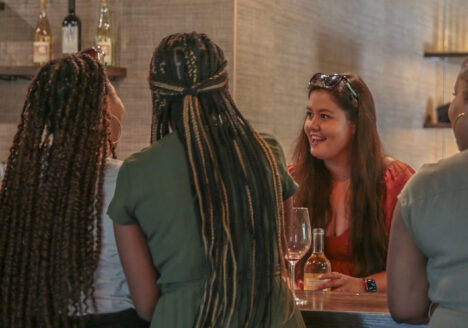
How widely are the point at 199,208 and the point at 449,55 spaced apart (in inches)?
128

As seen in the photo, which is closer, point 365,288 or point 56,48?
point 365,288

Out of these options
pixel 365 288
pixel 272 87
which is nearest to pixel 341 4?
pixel 272 87

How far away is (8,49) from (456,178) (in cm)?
261

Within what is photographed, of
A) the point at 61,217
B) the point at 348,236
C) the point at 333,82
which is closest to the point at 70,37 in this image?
the point at 333,82

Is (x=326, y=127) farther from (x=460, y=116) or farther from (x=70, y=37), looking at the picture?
(x=70, y=37)

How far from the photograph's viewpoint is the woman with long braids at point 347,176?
7.60 ft

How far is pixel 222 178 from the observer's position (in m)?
1.32

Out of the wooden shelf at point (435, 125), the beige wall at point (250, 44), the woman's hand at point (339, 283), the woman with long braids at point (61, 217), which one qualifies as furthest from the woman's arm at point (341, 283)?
the wooden shelf at point (435, 125)

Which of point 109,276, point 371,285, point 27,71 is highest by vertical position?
point 27,71

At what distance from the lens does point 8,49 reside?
10.7 feet

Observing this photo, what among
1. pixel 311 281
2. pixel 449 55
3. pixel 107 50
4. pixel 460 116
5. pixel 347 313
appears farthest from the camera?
pixel 449 55

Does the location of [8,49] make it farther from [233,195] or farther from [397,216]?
[397,216]

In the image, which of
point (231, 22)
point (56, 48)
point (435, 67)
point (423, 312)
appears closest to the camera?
point (423, 312)

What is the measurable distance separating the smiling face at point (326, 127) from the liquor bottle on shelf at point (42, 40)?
1337mm
